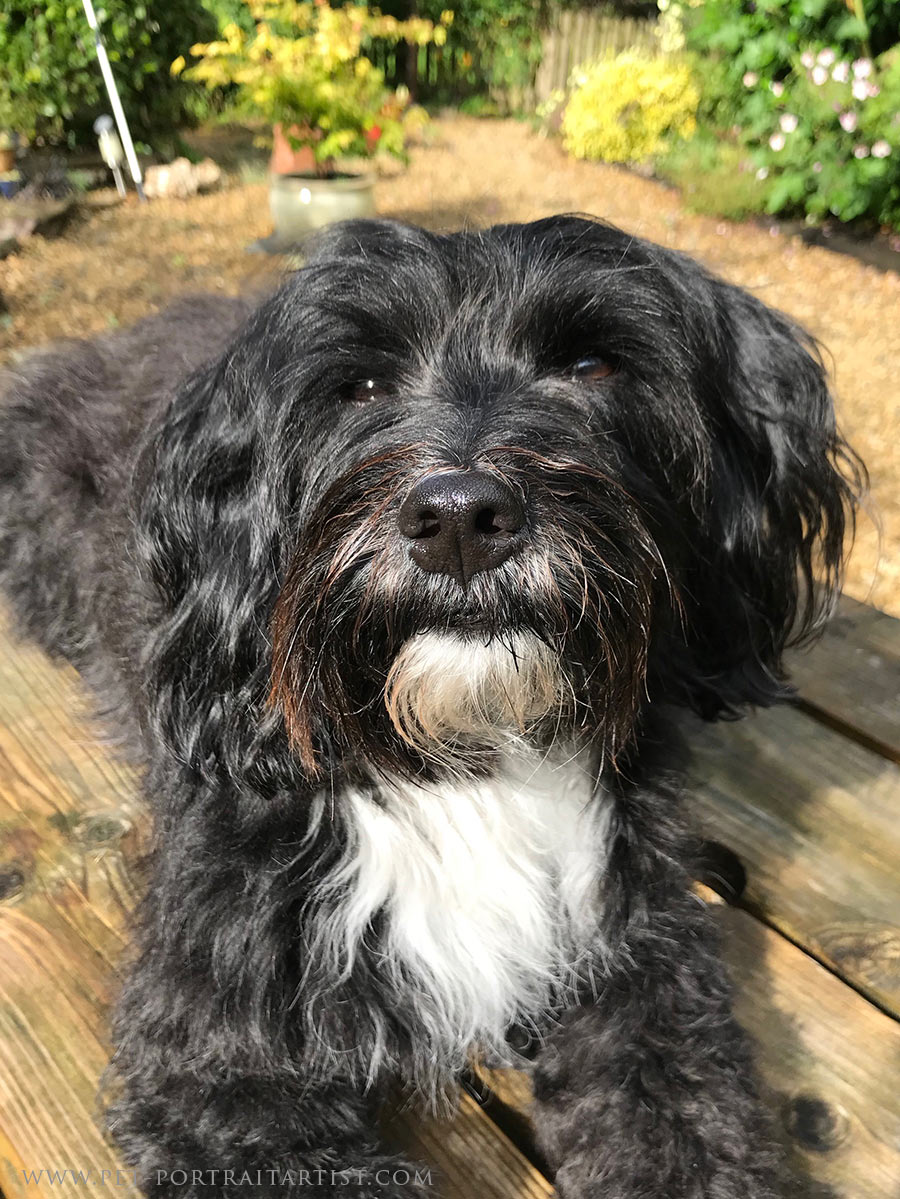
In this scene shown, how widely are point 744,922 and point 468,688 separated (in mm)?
757

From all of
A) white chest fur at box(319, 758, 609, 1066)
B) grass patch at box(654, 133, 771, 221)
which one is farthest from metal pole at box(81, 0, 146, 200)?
white chest fur at box(319, 758, 609, 1066)

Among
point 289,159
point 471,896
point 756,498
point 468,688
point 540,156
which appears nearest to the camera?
point 468,688

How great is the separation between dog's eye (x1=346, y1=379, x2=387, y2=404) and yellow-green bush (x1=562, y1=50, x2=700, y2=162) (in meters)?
8.77

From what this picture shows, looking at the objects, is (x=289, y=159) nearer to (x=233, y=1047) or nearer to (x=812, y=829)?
(x=812, y=829)

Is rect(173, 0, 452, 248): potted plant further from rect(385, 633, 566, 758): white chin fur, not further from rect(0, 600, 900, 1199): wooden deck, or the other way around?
rect(385, 633, 566, 758): white chin fur

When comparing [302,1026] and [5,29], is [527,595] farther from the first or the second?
[5,29]

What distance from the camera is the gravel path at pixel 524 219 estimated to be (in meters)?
4.86

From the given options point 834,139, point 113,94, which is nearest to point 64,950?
point 113,94

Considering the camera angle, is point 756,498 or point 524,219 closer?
point 756,498

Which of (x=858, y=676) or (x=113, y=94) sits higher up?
(x=113, y=94)

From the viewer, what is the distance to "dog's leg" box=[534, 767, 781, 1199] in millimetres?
1396

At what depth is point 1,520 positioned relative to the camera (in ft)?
8.93

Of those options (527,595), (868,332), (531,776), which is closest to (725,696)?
(531,776)

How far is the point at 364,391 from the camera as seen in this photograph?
1.57 m
